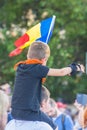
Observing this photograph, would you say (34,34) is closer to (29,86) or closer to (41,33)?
(41,33)

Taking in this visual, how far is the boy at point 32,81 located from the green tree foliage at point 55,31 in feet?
34.0

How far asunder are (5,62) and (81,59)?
2.64 metres

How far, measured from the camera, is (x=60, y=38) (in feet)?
59.8

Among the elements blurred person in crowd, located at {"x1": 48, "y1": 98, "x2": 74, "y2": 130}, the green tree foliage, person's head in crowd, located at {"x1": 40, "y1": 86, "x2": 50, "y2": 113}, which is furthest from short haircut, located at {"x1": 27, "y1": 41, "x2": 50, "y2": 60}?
the green tree foliage

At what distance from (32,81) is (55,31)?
37.1 feet

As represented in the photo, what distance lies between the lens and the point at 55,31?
58.4ft

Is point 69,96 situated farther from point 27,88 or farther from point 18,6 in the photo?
point 27,88

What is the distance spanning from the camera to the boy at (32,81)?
6.54 m

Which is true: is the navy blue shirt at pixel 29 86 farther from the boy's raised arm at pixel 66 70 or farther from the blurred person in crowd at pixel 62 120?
the blurred person in crowd at pixel 62 120

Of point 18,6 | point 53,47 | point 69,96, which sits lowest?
point 69,96

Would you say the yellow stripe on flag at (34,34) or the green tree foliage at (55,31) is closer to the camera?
the yellow stripe on flag at (34,34)

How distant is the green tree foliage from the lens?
17609mm

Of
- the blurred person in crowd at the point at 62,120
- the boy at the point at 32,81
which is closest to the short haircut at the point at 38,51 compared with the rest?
the boy at the point at 32,81

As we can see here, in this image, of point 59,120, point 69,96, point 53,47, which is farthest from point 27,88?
point 69,96
